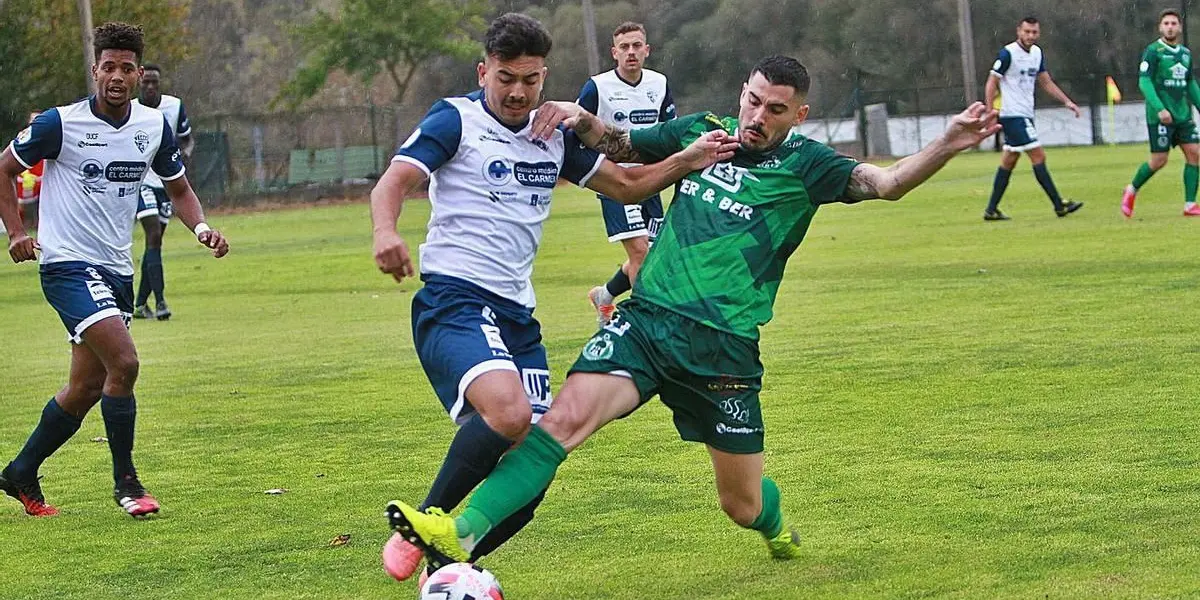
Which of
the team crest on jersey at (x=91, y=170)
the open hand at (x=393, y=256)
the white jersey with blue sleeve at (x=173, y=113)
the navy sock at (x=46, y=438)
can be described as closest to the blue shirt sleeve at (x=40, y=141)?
the team crest on jersey at (x=91, y=170)

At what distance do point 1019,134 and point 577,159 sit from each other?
13.8 m

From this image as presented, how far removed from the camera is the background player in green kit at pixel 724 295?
5.16 m

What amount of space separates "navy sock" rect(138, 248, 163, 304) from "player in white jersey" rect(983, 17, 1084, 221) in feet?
29.3

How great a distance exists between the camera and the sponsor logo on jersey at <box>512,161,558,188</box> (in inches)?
215

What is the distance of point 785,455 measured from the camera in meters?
7.41

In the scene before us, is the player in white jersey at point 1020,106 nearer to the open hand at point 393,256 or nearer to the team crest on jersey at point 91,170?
the team crest on jersey at point 91,170

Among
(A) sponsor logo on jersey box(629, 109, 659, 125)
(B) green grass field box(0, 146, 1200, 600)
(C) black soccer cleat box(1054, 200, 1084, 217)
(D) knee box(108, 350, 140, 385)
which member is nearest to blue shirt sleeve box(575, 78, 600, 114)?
(A) sponsor logo on jersey box(629, 109, 659, 125)

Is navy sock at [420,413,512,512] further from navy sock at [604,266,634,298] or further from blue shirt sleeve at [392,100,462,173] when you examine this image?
navy sock at [604,266,634,298]

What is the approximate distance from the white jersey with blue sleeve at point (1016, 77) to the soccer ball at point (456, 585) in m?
15.1

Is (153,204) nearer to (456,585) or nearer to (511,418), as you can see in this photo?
(511,418)

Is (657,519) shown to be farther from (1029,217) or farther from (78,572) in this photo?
(1029,217)

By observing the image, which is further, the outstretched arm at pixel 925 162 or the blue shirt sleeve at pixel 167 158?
the blue shirt sleeve at pixel 167 158

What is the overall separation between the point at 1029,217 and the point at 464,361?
622 inches

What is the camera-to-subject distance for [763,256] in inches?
215
